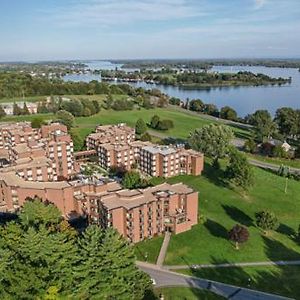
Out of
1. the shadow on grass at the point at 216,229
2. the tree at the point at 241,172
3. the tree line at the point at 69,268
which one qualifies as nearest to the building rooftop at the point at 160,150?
the tree at the point at 241,172

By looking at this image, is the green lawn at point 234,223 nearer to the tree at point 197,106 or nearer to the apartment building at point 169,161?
the apartment building at point 169,161

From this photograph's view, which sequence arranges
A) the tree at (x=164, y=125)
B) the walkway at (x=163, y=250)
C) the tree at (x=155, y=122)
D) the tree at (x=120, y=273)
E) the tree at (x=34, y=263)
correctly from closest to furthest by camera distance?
the tree at (x=34, y=263), the tree at (x=120, y=273), the walkway at (x=163, y=250), the tree at (x=164, y=125), the tree at (x=155, y=122)

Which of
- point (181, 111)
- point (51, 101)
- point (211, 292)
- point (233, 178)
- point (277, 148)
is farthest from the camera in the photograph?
point (181, 111)

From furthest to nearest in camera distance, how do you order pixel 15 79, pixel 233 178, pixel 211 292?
A: pixel 15 79, pixel 233 178, pixel 211 292

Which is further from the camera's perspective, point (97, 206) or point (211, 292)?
point (97, 206)

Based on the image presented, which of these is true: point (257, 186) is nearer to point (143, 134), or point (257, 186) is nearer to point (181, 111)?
point (143, 134)

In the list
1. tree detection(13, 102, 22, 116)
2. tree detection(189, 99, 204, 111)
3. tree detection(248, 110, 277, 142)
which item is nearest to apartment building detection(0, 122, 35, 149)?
tree detection(13, 102, 22, 116)

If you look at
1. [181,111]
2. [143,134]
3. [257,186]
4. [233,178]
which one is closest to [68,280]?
[233,178]

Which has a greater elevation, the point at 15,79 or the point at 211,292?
the point at 15,79
